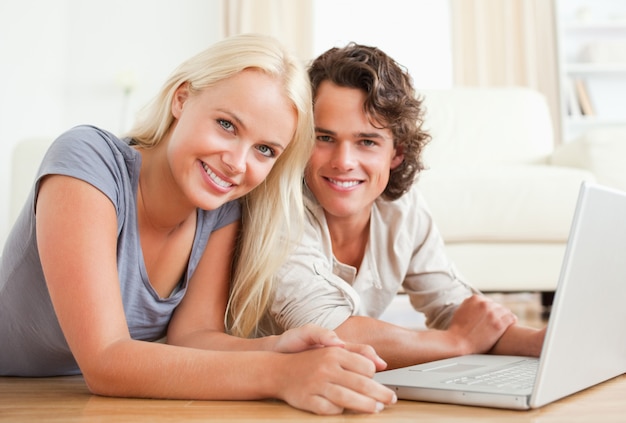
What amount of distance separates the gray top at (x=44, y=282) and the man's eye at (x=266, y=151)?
187 mm

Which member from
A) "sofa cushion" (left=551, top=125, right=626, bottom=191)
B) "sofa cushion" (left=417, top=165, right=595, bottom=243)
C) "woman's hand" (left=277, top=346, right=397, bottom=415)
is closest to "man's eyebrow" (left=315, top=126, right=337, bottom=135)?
"woman's hand" (left=277, top=346, right=397, bottom=415)

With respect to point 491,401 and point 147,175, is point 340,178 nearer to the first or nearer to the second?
point 147,175

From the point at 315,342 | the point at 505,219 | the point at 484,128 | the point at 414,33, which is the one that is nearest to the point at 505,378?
the point at 315,342

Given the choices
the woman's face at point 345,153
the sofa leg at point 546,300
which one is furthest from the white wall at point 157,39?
the woman's face at point 345,153

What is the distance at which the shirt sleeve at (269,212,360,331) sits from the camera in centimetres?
135

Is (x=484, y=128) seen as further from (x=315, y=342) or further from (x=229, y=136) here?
(x=315, y=342)

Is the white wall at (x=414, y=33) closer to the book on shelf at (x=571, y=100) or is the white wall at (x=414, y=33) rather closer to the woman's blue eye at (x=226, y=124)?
the book on shelf at (x=571, y=100)

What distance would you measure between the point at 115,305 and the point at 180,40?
430cm

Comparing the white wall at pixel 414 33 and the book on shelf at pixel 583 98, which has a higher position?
the white wall at pixel 414 33

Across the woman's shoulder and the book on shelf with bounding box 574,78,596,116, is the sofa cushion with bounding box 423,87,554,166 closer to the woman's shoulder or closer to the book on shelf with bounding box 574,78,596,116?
the book on shelf with bounding box 574,78,596,116

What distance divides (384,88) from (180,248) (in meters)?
0.52

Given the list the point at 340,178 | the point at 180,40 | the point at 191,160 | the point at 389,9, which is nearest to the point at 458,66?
the point at 389,9

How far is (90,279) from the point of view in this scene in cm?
99

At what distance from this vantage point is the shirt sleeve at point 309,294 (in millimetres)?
1350
